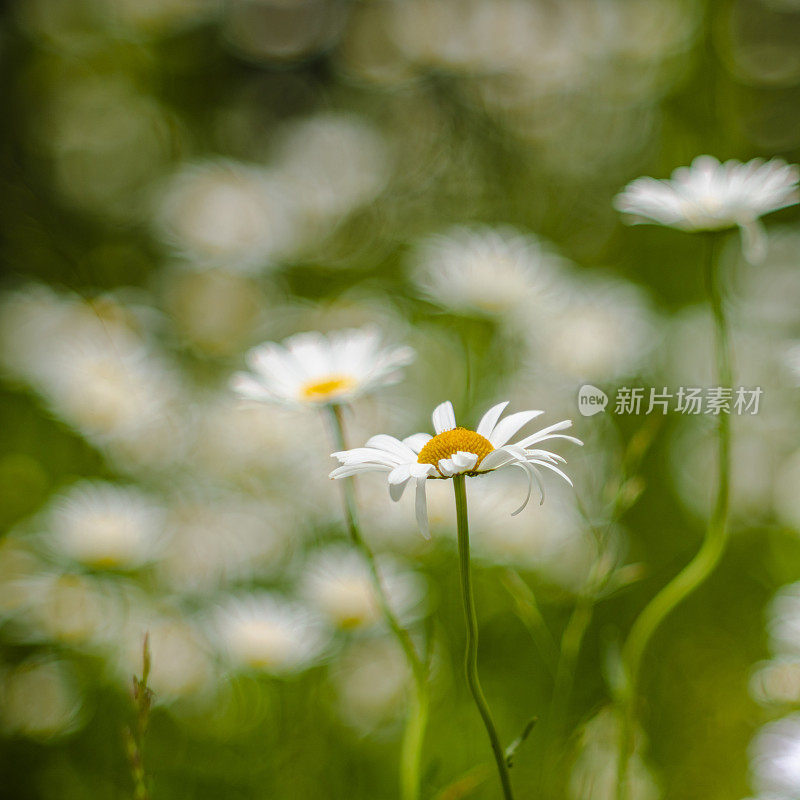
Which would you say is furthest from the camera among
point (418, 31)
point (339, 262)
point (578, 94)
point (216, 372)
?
point (418, 31)

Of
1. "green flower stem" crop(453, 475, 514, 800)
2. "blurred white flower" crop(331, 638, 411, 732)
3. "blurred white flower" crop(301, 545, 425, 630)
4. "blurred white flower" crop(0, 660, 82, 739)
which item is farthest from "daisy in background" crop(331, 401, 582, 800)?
"blurred white flower" crop(0, 660, 82, 739)

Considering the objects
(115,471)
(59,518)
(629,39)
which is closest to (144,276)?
(115,471)

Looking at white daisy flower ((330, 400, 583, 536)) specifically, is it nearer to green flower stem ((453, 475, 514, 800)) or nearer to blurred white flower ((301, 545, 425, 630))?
green flower stem ((453, 475, 514, 800))

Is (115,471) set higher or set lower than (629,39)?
lower

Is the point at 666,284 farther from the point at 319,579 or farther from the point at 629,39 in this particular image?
the point at 319,579

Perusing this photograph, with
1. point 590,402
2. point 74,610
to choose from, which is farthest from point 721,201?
point 74,610

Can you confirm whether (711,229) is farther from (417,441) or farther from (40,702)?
(40,702)
